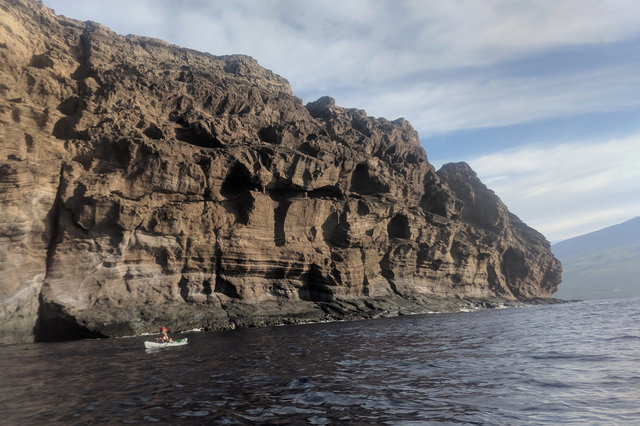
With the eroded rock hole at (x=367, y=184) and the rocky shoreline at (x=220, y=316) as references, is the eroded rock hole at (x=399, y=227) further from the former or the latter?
the rocky shoreline at (x=220, y=316)

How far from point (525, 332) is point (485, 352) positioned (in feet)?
33.1

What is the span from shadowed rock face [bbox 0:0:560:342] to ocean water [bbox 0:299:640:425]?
1057 centimetres

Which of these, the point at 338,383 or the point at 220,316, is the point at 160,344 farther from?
the point at 338,383

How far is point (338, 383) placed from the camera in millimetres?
13961

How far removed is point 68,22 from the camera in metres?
50.7

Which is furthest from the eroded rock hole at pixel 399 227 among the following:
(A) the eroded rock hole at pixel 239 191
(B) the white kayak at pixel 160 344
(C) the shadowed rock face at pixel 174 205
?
(B) the white kayak at pixel 160 344

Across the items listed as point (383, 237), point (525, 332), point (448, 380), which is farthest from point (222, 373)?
point (383, 237)

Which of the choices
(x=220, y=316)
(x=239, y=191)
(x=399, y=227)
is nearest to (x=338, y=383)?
(x=220, y=316)

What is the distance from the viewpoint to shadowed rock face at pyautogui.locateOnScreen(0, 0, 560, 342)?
1276 inches

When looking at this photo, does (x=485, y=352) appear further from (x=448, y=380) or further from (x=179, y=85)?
(x=179, y=85)

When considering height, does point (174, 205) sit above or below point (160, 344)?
above

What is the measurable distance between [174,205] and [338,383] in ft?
102

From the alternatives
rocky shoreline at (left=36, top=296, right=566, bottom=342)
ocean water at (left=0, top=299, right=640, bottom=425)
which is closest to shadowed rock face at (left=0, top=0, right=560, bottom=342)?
rocky shoreline at (left=36, top=296, right=566, bottom=342)

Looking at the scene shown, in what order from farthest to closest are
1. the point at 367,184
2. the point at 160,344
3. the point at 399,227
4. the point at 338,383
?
1. the point at 367,184
2. the point at 399,227
3. the point at 160,344
4. the point at 338,383
